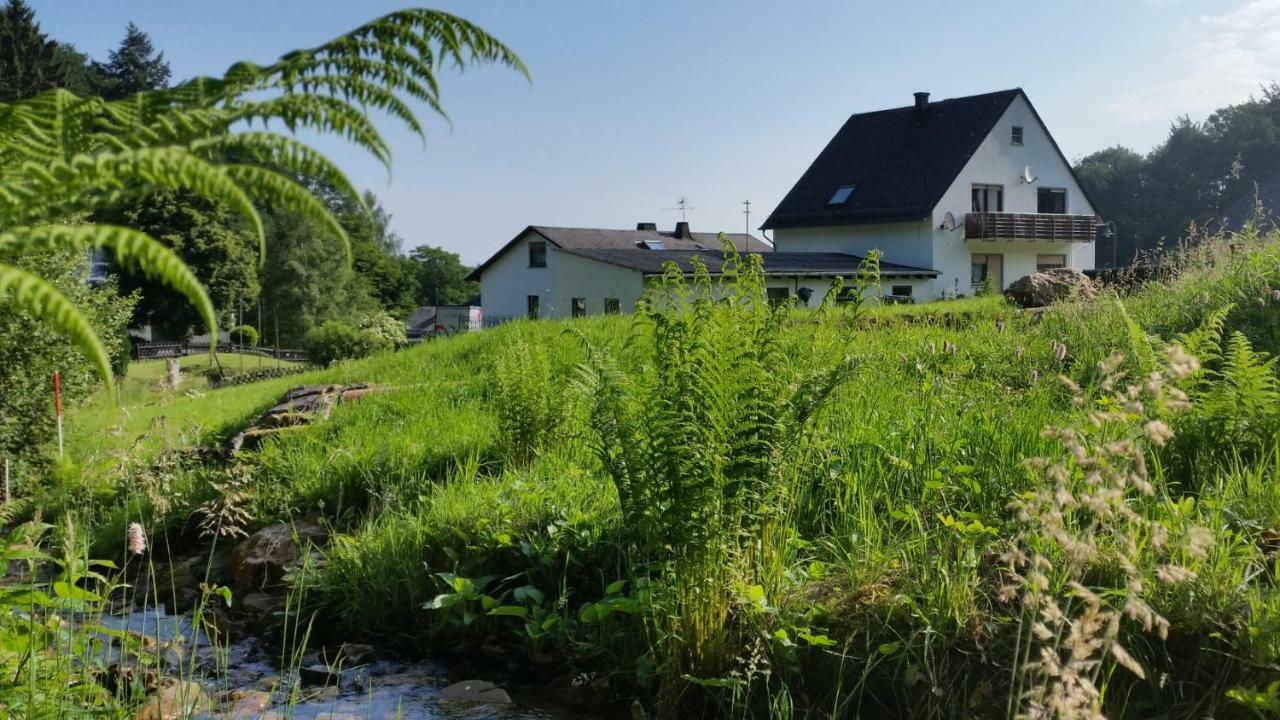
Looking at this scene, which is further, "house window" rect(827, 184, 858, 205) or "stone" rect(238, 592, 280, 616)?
"house window" rect(827, 184, 858, 205)

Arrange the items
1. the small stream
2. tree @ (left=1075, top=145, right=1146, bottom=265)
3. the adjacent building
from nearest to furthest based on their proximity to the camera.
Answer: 1. the small stream
2. the adjacent building
3. tree @ (left=1075, top=145, right=1146, bottom=265)

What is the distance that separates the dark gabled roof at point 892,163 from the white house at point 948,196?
4cm

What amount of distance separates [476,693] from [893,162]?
35.2m

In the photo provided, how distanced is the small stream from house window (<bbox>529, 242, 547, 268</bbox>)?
3578cm

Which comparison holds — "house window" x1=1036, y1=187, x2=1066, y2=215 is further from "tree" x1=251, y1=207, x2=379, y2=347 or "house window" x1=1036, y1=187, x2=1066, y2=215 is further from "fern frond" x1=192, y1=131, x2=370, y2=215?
"fern frond" x1=192, y1=131, x2=370, y2=215

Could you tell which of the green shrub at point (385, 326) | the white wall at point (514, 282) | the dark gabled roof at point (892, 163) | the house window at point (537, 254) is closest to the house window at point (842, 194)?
the dark gabled roof at point (892, 163)

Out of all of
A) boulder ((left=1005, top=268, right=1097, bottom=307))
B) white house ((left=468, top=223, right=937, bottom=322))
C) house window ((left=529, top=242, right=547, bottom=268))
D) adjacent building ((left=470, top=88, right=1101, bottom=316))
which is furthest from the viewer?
house window ((left=529, top=242, right=547, bottom=268))

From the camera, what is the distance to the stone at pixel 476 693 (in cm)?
409

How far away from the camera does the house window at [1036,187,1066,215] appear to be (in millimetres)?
37750

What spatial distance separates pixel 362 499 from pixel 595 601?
270cm

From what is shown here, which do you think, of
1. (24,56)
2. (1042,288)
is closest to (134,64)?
(24,56)

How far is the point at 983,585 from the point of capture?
3.60 m

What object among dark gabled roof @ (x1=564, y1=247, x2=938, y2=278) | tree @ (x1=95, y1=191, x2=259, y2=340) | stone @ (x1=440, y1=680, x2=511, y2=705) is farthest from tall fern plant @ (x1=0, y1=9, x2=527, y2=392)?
tree @ (x1=95, y1=191, x2=259, y2=340)

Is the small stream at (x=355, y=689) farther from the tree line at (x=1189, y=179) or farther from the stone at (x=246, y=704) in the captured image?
the tree line at (x=1189, y=179)
